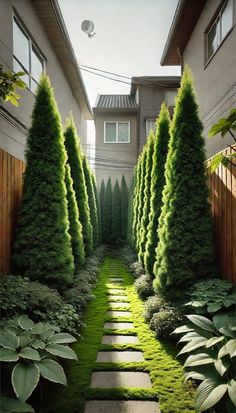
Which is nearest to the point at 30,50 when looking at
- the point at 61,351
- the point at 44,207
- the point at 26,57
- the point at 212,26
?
the point at 26,57

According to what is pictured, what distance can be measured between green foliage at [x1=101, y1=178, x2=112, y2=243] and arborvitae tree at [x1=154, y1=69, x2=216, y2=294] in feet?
38.4

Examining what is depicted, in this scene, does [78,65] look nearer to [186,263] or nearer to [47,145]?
[47,145]

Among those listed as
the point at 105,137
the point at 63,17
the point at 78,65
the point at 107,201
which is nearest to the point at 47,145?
the point at 63,17

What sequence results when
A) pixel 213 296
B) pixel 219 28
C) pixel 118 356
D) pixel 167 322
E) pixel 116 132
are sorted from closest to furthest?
pixel 118 356, pixel 213 296, pixel 167 322, pixel 219 28, pixel 116 132

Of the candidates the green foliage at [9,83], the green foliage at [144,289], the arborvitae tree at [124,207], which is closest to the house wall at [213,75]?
the green foliage at [144,289]

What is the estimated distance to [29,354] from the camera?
2.18m

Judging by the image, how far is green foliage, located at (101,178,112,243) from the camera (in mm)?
16672

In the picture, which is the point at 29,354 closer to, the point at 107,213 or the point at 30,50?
the point at 30,50

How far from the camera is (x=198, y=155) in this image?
15.6 feet

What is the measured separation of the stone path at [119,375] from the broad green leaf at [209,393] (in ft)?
1.64

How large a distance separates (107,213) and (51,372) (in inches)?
581

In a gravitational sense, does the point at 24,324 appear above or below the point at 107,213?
below

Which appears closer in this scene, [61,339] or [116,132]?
[61,339]

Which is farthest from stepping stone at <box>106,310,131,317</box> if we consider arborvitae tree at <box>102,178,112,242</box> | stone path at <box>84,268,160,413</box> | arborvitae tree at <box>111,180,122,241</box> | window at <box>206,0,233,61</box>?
arborvitae tree at <box>102,178,112,242</box>
